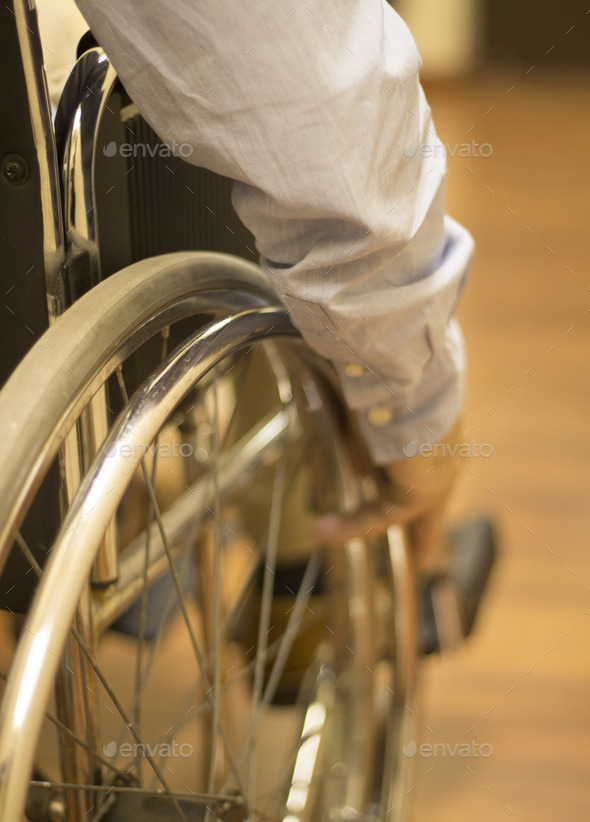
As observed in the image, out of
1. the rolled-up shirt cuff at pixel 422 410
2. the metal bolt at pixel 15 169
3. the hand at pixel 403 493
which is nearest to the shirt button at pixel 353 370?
the rolled-up shirt cuff at pixel 422 410

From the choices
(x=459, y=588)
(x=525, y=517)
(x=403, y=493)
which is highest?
(x=403, y=493)

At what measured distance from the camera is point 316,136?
51 centimetres

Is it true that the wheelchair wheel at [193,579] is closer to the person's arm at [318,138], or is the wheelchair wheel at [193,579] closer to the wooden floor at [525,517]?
the person's arm at [318,138]

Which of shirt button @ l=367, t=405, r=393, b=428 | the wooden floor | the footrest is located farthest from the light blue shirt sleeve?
the wooden floor

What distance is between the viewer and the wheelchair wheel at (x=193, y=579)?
0.43 m

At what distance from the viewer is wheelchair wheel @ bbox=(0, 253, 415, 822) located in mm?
434

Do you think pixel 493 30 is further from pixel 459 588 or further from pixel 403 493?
pixel 403 493

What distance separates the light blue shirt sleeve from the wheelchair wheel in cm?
7

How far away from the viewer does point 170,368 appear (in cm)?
53

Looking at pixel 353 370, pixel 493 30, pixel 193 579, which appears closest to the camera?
pixel 353 370

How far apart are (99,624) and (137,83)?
35 centimetres

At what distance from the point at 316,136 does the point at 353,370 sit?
0.75 feet

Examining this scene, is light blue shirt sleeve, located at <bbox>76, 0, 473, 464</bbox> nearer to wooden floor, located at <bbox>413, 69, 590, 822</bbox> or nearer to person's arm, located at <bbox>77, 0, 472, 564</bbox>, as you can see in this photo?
person's arm, located at <bbox>77, 0, 472, 564</bbox>

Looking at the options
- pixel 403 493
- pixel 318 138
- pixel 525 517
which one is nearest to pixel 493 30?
pixel 525 517
